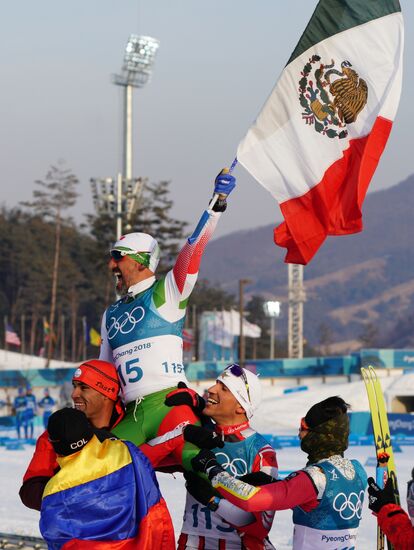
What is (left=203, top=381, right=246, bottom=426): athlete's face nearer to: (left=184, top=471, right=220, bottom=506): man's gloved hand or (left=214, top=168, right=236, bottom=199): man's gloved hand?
(left=184, top=471, right=220, bottom=506): man's gloved hand

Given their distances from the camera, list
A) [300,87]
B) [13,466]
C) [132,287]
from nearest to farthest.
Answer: [132,287] < [300,87] < [13,466]

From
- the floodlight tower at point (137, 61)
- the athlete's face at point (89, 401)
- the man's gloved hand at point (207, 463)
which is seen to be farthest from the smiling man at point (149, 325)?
the floodlight tower at point (137, 61)

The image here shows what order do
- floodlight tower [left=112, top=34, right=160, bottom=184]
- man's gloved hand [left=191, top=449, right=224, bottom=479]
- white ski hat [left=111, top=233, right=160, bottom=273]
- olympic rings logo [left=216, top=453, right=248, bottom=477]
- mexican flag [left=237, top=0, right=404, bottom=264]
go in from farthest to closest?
1. floodlight tower [left=112, top=34, right=160, bottom=184]
2. mexican flag [left=237, top=0, right=404, bottom=264]
3. white ski hat [left=111, top=233, right=160, bottom=273]
4. olympic rings logo [left=216, top=453, right=248, bottom=477]
5. man's gloved hand [left=191, top=449, right=224, bottom=479]

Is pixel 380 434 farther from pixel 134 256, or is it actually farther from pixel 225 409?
pixel 134 256

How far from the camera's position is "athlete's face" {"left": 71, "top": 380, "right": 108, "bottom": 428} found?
5781 mm

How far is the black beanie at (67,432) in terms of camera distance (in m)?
4.48

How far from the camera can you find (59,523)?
4.45m

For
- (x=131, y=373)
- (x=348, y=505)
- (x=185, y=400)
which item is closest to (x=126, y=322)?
(x=131, y=373)

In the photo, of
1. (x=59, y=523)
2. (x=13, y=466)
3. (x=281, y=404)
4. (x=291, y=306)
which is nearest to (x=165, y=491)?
(x=13, y=466)

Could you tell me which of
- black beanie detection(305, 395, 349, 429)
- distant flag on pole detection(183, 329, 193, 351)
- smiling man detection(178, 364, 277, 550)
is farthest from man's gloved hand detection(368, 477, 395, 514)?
distant flag on pole detection(183, 329, 193, 351)

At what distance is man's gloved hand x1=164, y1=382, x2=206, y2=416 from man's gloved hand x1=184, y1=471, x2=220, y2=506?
580 millimetres

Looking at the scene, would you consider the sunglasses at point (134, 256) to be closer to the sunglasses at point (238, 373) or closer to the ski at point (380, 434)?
the sunglasses at point (238, 373)

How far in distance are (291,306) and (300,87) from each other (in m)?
86.3

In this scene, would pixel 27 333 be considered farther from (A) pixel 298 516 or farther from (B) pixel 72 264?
(A) pixel 298 516
